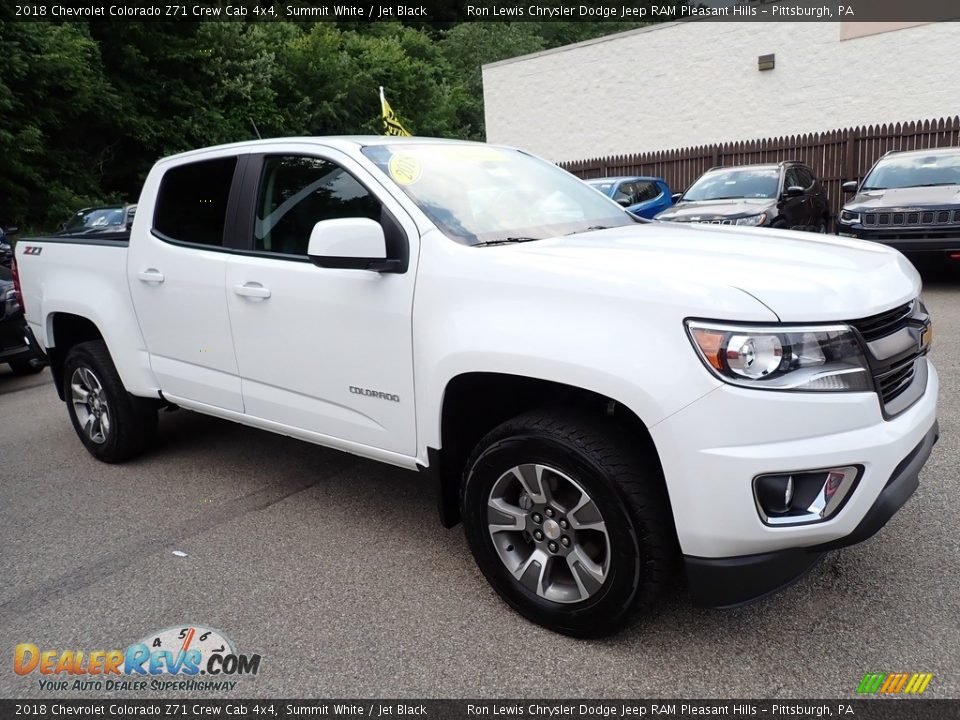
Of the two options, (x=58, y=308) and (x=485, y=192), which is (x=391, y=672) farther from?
(x=58, y=308)

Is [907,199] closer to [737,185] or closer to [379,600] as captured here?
[737,185]

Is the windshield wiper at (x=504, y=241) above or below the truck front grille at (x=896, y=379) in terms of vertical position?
above

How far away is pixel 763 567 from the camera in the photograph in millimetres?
2279

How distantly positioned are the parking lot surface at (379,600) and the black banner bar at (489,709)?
0.05m

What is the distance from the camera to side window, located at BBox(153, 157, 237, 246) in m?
3.75

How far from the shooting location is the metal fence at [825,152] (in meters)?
16.0

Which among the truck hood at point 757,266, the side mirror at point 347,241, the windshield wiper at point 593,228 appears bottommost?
the truck hood at point 757,266

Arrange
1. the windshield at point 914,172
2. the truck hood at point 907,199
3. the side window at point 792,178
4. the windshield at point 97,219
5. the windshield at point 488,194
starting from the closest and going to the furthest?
the windshield at point 488,194 → the truck hood at point 907,199 → the windshield at point 914,172 → the side window at point 792,178 → the windshield at point 97,219

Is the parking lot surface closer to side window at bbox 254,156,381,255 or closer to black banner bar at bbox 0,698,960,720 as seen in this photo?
black banner bar at bbox 0,698,960,720

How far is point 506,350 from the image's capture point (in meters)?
2.53

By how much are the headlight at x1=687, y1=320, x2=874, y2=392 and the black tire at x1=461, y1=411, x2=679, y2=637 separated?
440 millimetres

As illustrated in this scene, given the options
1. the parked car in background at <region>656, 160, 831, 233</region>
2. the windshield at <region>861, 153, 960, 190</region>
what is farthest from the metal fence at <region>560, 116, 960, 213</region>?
the windshield at <region>861, 153, 960, 190</region>

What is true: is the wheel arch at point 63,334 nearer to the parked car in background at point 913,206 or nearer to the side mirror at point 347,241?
the side mirror at point 347,241

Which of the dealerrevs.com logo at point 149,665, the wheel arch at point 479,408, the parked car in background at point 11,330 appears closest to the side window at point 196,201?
the wheel arch at point 479,408
